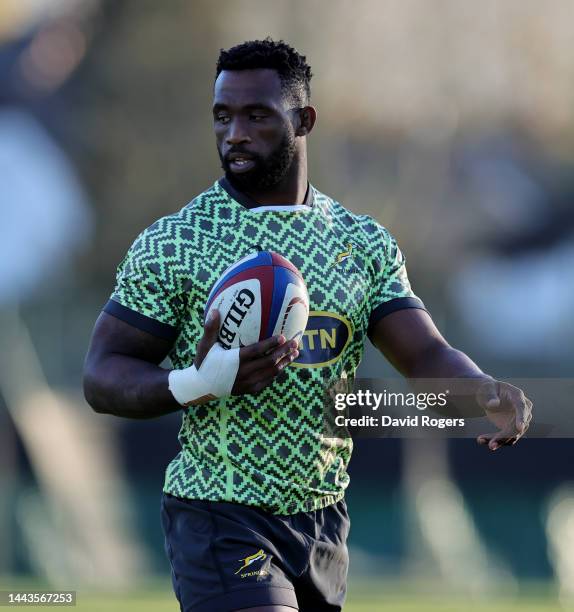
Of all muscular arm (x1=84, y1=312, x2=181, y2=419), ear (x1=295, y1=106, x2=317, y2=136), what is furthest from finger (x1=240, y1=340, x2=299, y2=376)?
ear (x1=295, y1=106, x2=317, y2=136)

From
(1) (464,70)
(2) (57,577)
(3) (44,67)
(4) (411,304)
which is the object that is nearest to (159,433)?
(2) (57,577)

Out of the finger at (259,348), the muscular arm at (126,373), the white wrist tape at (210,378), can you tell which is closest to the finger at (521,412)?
the finger at (259,348)

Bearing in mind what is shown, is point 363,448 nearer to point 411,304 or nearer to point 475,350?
point 475,350

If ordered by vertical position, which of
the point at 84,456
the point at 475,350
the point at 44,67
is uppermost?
the point at 44,67

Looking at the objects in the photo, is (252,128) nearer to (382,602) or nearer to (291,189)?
(291,189)

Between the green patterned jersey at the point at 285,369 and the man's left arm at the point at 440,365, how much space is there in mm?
108

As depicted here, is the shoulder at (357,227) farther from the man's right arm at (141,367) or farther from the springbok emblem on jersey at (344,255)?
the man's right arm at (141,367)

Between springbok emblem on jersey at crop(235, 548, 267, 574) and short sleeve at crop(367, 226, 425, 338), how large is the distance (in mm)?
867

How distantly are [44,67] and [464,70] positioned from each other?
14.0ft

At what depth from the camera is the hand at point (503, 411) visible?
360 cm

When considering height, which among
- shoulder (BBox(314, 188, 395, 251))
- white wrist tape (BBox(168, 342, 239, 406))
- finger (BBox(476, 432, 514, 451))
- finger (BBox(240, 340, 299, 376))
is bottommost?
finger (BBox(476, 432, 514, 451))

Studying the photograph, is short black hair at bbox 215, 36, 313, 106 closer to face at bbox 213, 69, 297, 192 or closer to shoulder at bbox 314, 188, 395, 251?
face at bbox 213, 69, 297, 192

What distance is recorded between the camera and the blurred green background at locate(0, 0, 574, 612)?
12.2 meters

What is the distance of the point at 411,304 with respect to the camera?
4.04 metres
